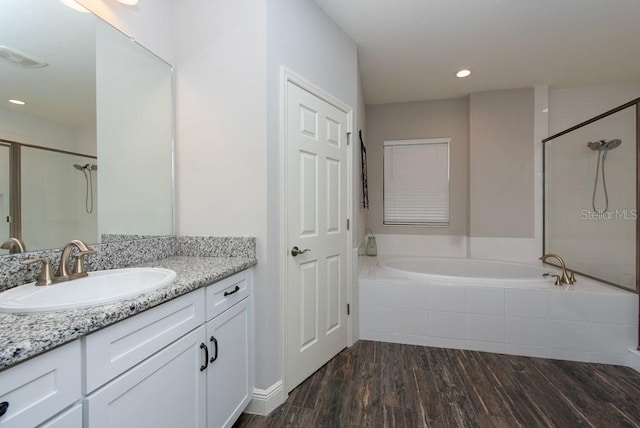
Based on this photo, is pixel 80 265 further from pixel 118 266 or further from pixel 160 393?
pixel 160 393

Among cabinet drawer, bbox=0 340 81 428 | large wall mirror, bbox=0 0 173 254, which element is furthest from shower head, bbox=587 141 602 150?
cabinet drawer, bbox=0 340 81 428

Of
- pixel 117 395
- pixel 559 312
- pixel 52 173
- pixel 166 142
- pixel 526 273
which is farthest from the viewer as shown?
pixel 526 273

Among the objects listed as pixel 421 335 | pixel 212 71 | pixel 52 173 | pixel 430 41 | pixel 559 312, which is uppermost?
pixel 430 41

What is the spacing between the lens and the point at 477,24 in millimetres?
2242

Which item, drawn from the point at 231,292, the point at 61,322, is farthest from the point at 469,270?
the point at 61,322

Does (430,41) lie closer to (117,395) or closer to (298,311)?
(298,311)

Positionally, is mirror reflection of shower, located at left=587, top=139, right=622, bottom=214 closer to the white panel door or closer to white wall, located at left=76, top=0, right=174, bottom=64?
the white panel door

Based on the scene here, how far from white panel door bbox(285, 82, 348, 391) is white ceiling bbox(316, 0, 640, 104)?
32.6 inches

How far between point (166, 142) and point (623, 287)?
3.41 m

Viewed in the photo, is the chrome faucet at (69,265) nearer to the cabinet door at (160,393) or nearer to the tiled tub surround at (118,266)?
the tiled tub surround at (118,266)

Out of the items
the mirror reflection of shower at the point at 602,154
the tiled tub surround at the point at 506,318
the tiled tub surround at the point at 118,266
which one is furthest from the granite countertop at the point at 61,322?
the mirror reflection of shower at the point at 602,154

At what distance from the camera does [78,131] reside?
1.27 metres

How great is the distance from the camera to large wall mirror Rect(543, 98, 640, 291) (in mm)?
2199

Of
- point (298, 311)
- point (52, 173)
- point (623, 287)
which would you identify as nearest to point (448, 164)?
point (623, 287)
